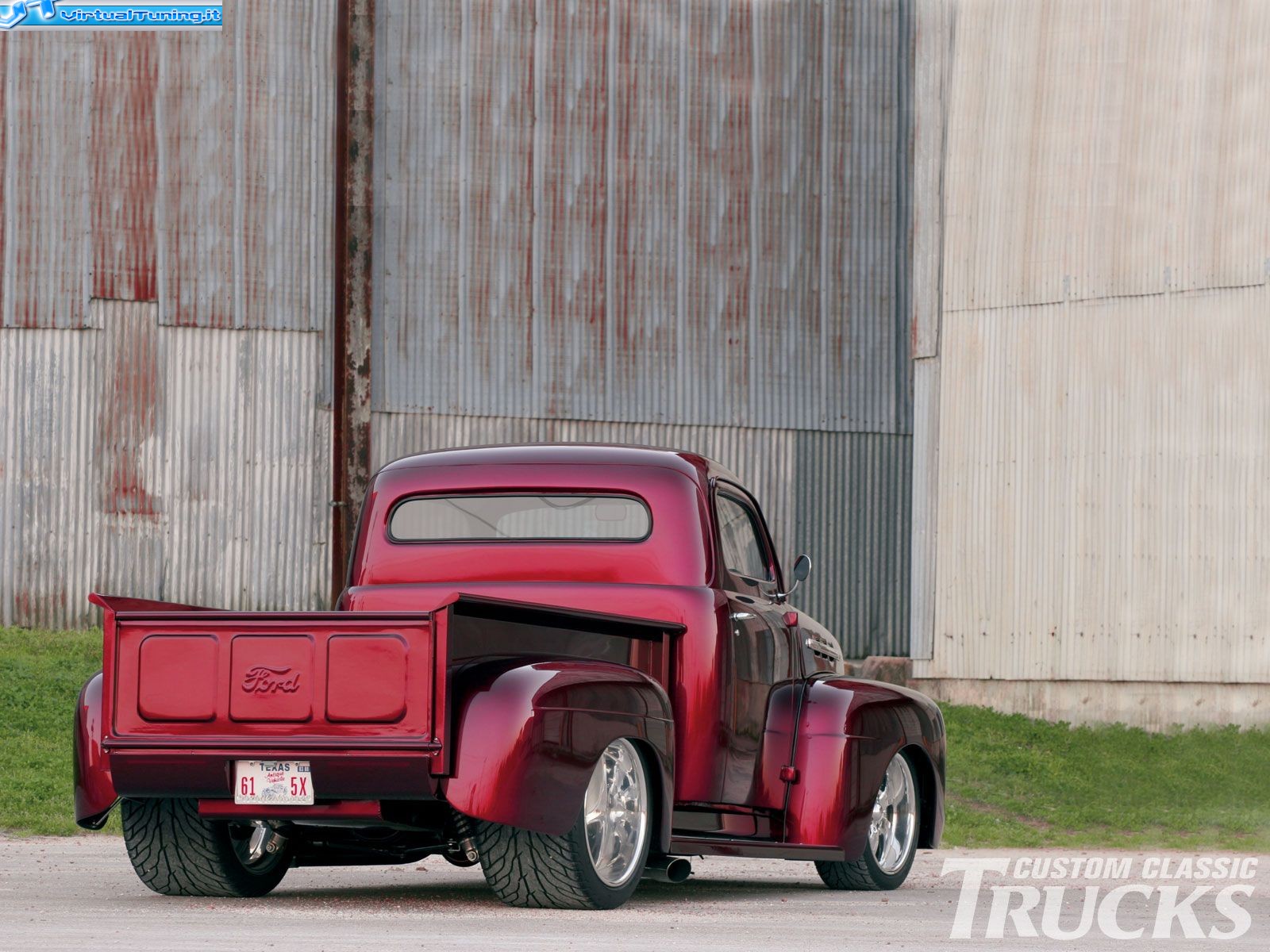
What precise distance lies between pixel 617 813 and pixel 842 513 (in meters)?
16.8

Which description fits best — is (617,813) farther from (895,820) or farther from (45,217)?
(45,217)

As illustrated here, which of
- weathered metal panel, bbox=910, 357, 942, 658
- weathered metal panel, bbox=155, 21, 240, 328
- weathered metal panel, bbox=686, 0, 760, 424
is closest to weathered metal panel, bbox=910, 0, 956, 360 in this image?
weathered metal panel, bbox=910, 357, 942, 658

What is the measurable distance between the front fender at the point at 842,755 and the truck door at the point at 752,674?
0.33 feet

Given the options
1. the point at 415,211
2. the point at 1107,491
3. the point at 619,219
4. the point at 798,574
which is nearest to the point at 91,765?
the point at 798,574

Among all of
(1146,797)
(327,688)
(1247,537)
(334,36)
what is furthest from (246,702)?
(334,36)

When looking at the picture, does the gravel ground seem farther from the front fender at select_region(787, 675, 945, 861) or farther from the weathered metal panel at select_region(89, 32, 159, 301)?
the weathered metal panel at select_region(89, 32, 159, 301)

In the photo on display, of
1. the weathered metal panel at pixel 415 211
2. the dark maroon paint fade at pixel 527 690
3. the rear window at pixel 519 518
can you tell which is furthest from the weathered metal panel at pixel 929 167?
the rear window at pixel 519 518

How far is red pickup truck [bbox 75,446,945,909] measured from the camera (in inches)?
271

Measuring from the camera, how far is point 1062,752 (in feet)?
62.4

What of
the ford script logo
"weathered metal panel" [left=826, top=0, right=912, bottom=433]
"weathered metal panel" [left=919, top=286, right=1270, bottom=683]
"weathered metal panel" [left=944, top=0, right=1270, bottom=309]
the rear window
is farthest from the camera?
"weathered metal panel" [left=826, top=0, right=912, bottom=433]

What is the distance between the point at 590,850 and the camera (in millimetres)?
7402

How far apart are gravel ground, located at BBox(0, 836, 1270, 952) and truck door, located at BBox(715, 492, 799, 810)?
1.86ft

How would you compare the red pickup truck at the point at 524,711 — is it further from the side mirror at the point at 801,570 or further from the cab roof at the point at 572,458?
the side mirror at the point at 801,570

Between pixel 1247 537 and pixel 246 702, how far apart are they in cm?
1413
